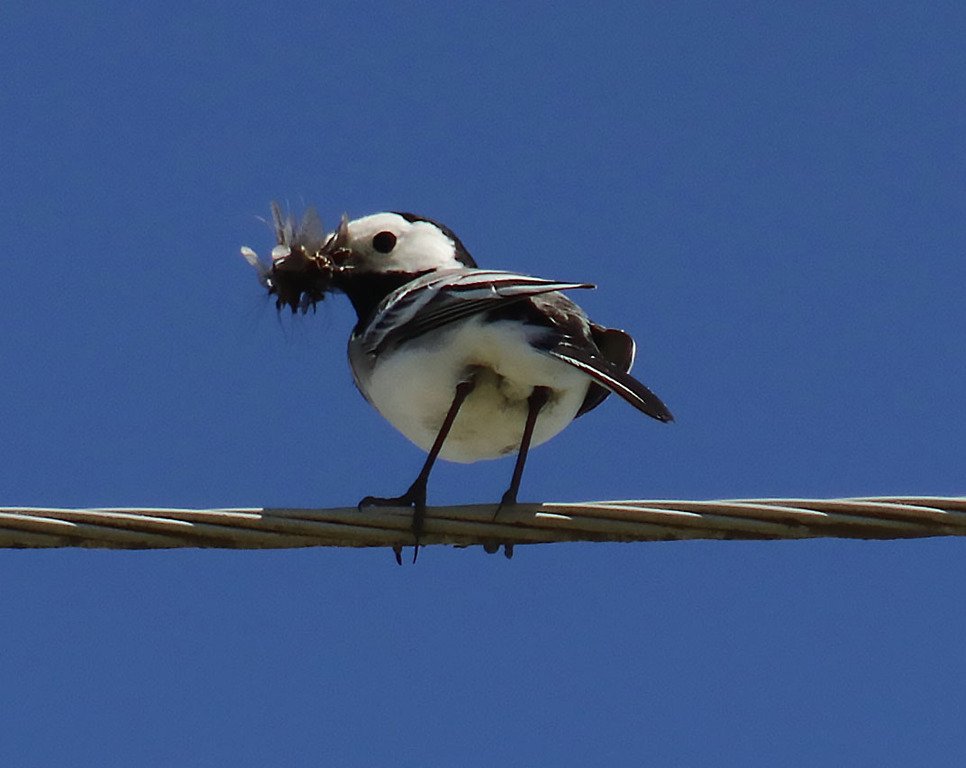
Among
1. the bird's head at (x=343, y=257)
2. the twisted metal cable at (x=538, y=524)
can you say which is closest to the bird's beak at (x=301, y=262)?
the bird's head at (x=343, y=257)

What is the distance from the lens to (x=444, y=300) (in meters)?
7.43

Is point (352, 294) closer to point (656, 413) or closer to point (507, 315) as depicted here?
point (507, 315)

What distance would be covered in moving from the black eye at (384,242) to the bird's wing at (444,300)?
1133 millimetres

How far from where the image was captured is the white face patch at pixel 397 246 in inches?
366

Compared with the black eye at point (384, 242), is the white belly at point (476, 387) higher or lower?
lower

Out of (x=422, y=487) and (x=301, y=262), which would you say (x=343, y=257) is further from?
(x=422, y=487)

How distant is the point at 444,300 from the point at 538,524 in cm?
206

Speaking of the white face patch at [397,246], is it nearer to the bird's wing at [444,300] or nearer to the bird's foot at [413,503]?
the bird's wing at [444,300]

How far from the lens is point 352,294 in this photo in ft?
30.6

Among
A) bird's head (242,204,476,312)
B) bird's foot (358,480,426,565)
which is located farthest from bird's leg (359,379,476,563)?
bird's head (242,204,476,312)

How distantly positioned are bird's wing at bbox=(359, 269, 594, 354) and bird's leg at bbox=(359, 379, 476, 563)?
13.1 inches

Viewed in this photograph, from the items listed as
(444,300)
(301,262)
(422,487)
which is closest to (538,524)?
(422,487)

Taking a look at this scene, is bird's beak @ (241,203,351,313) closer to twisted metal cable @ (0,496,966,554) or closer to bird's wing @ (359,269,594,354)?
bird's wing @ (359,269,594,354)

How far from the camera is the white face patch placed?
9305 millimetres
